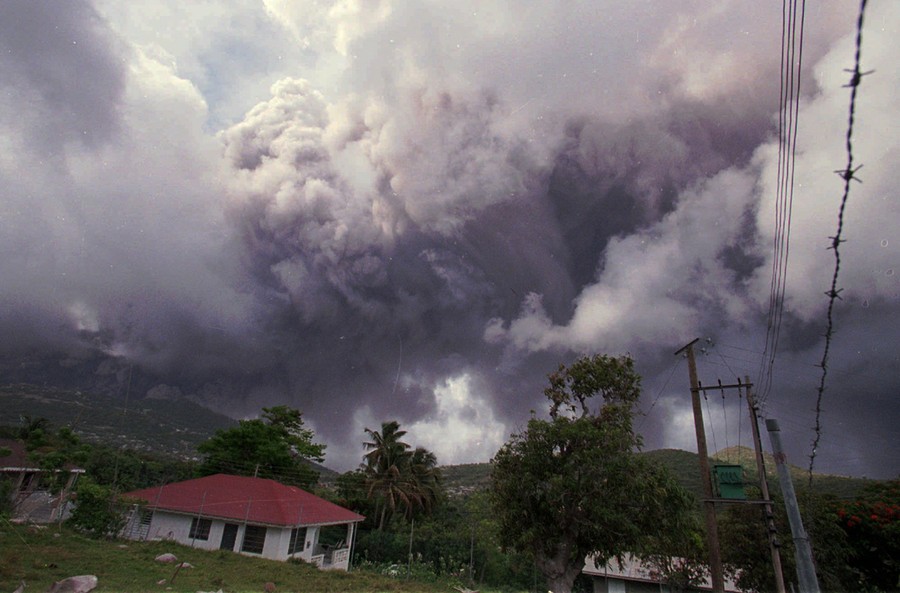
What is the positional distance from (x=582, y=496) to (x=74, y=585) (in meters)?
16.1

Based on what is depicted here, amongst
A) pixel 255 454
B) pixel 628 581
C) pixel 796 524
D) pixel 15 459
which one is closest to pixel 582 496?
pixel 796 524

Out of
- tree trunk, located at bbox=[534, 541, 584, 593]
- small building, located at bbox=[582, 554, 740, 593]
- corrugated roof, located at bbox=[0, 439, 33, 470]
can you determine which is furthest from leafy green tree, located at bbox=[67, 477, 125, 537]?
small building, located at bbox=[582, 554, 740, 593]

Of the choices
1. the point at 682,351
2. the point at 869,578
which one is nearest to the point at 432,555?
the point at 682,351

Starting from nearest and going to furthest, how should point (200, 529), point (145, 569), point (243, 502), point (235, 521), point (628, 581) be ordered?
point (145, 569) → point (235, 521) → point (200, 529) → point (243, 502) → point (628, 581)

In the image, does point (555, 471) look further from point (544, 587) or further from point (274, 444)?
point (274, 444)

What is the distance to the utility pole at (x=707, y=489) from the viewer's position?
1473 cm

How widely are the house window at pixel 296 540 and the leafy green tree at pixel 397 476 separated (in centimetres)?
1222

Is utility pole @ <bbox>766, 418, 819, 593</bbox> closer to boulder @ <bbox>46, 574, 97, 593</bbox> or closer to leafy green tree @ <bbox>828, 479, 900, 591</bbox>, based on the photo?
boulder @ <bbox>46, 574, 97, 593</bbox>

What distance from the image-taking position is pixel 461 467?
11950 cm

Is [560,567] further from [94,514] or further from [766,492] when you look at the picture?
[94,514]

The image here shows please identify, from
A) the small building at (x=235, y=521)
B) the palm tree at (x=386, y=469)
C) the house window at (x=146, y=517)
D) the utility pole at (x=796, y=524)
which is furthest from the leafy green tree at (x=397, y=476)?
the utility pole at (x=796, y=524)

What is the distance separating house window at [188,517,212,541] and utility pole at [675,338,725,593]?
2548 cm

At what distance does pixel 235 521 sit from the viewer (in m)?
26.2

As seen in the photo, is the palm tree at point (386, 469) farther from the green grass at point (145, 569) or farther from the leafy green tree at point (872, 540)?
the leafy green tree at point (872, 540)
